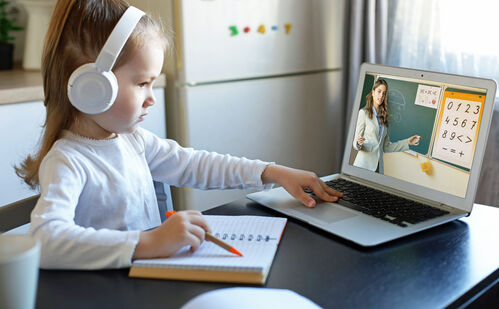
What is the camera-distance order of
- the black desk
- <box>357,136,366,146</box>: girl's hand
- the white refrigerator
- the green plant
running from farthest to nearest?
the green plant → the white refrigerator → <box>357,136,366,146</box>: girl's hand → the black desk

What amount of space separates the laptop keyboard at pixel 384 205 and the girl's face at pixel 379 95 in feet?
0.59

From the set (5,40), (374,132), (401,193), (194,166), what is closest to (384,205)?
(401,193)

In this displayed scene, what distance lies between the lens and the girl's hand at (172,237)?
802mm

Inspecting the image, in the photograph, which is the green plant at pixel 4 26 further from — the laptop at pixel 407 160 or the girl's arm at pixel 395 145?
the girl's arm at pixel 395 145

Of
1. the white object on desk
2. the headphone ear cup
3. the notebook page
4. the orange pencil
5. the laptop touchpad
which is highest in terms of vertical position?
the headphone ear cup

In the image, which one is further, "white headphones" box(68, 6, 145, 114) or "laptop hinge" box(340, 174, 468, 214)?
"laptop hinge" box(340, 174, 468, 214)

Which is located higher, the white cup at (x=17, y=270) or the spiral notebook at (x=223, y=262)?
the white cup at (x=17, y=270)

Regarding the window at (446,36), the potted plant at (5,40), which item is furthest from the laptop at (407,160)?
the potted plant at (5,40)

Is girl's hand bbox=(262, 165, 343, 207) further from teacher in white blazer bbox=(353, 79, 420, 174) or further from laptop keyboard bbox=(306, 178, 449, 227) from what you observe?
teacher in white blazer bbox=(353, 79, 420, 174)

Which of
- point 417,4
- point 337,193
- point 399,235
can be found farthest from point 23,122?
point 417,4

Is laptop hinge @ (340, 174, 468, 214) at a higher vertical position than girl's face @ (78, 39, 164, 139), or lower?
lower

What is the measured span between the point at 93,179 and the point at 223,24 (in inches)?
41.9

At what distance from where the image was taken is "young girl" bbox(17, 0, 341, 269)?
2.64 ft

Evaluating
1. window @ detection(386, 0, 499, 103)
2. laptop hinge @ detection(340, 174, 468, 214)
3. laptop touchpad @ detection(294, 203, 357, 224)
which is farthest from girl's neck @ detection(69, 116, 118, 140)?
window @ detection(386, 0, 499, 103)
